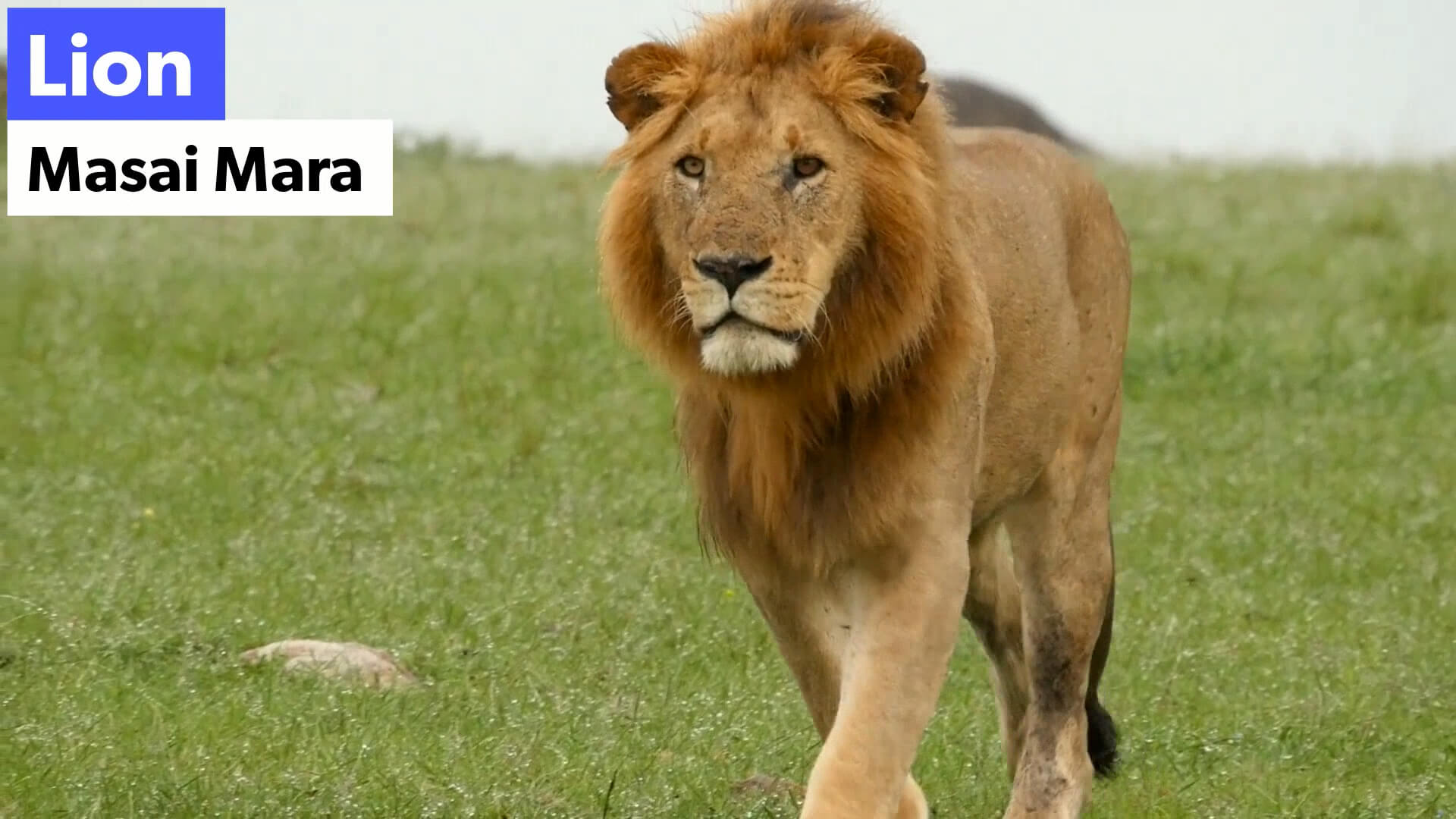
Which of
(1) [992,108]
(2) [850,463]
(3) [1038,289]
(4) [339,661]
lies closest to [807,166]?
(2) [850,463]

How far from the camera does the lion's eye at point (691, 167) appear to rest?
4.10 meters

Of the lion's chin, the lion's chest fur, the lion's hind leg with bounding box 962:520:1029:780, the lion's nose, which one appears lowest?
the lion's hind leg with bounding box 962:520:1029:780

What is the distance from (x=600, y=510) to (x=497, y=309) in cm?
356

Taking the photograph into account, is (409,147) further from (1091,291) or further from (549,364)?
(1091,291)

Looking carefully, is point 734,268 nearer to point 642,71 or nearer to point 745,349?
point 745,349

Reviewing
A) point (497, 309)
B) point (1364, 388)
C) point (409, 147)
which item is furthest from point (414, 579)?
point (409, 147)

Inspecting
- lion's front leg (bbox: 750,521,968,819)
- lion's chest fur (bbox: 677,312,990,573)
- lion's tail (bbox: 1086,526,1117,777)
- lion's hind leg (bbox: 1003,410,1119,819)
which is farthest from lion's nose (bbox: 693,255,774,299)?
lion's tail (bbox: 1086,526,1117,777)

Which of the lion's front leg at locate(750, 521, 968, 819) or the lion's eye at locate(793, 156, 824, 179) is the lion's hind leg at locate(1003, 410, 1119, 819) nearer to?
the lion's front leg at locate(750, 521, 968, 819)

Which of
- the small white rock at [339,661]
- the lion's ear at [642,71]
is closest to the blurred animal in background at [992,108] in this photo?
the small white rock at [339,661]

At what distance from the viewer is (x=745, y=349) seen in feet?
13.0

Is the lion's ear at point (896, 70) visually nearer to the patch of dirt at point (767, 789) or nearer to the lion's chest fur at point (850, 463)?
the lion's chest fur at point (850, 463)

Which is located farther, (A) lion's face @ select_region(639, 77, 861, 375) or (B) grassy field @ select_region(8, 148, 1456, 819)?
(B) grassy field @ select_region(8, 148, 1456, 819)

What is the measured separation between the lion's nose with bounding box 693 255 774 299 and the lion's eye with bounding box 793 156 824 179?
0.21 meters

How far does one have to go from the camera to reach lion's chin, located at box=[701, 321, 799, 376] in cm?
396
